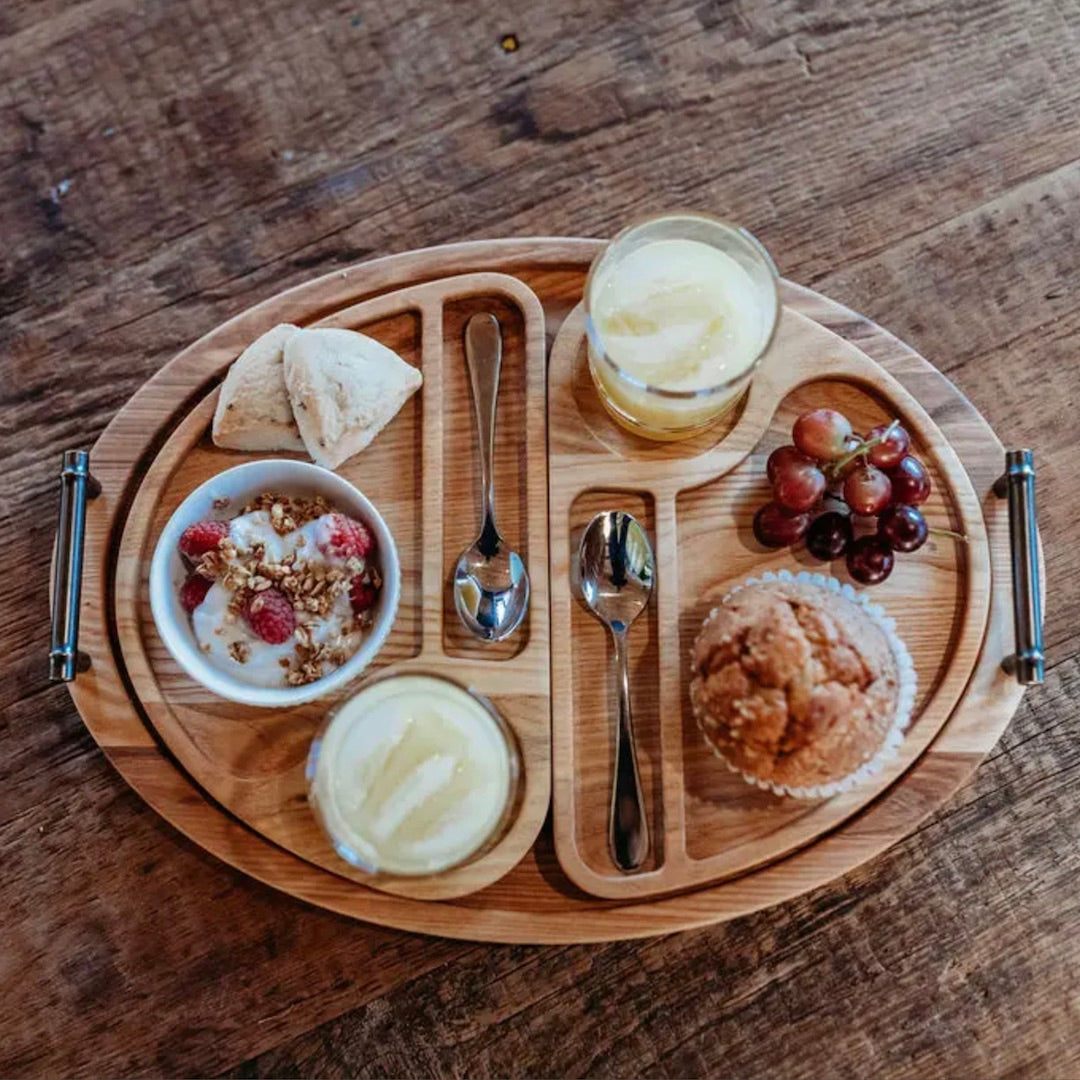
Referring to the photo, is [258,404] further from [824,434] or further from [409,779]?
[824,434]

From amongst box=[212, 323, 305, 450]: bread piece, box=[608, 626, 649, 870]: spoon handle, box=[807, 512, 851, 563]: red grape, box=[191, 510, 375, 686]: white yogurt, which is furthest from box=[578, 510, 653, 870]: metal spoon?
box=[212, 323, 305, 450]: bread piece

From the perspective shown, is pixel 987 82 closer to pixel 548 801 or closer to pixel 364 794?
pixel 548 801

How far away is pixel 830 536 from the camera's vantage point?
147cm

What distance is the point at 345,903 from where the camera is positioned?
1444mm

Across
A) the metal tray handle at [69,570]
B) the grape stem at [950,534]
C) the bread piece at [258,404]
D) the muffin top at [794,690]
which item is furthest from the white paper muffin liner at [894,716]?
the metal tray handle at [69,570]

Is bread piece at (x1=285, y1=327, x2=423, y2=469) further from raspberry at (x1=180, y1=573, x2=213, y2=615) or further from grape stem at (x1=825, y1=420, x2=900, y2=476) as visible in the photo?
grape stem at (x1=825, y1=420, x2=900, y2=476)

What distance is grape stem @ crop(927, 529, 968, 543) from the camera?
148cm

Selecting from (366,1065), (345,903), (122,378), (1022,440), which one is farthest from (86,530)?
(1022,440)

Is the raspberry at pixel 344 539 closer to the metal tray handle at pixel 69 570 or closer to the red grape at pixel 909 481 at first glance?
the metal tray handle at pixel 69 570

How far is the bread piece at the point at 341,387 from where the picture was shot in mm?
1504

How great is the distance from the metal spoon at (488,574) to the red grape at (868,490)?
0.45m

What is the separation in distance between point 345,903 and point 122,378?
0.89m

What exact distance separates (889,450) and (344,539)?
720mm

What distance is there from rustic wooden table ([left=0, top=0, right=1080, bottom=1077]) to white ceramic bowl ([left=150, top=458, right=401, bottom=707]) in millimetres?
338
